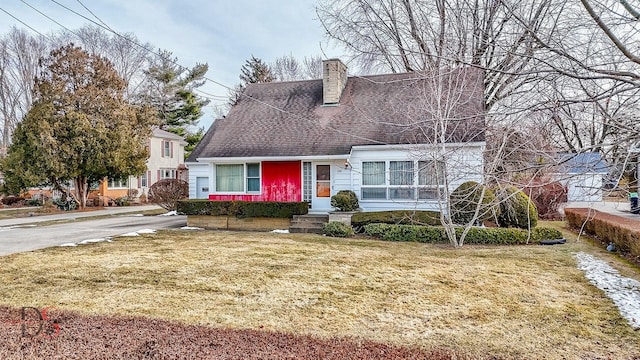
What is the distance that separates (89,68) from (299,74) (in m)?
20.5

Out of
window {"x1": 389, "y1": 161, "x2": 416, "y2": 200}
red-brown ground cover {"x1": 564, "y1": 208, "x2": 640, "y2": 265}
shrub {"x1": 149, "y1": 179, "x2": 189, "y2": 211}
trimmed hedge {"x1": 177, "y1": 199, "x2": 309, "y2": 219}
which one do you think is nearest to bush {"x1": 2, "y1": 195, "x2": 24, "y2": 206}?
shrub {"x1": 149, "y1": 179, "x2": 189, "y2": 211}

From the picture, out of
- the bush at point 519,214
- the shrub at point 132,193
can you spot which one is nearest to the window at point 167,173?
the shrub at point 132,193

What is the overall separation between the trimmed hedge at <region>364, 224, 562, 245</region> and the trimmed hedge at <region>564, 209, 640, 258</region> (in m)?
1.07

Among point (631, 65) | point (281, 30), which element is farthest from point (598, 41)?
point (281, 30)

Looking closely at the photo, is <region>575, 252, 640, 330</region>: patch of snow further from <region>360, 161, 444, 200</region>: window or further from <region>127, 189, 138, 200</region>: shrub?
<region>127, 189, 138, 200</region>: shrub

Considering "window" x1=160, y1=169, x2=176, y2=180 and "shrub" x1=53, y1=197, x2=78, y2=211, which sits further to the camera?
"window" x1=160, y1=169, x2=176, y2=180

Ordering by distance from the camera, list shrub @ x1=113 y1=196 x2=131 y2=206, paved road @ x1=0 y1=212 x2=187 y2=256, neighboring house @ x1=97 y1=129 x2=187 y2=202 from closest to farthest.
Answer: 1. paved road @ x1=0 y1=212 x2=187 y2=256
2. shrub @ x1=113 y1=196 x2=131 y2=206
3. neighboring house @ x1=97 y1=129 x2=187 y2=202

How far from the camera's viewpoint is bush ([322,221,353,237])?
12.7m

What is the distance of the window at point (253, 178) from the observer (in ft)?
52.6

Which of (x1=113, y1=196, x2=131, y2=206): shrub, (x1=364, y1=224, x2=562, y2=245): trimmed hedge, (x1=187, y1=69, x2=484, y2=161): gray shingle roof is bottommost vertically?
(x1=364, y1=224, x2=562, y2=245): trimmed hedge

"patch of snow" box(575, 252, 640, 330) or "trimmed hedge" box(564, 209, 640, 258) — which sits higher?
"trimmed hedge" box(564, 209, 640, 258)

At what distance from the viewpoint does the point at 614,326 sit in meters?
4.86

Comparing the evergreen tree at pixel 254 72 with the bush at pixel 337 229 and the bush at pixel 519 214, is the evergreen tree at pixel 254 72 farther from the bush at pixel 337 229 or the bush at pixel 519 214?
the bush at pixel 519 214

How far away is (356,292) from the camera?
6.37 m
